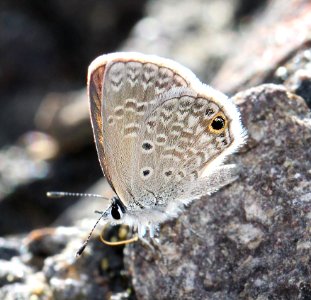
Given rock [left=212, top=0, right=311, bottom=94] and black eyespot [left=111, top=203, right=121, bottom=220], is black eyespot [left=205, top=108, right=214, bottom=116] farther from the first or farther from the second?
rock [left=212, top=0, right=311, bottom=94]

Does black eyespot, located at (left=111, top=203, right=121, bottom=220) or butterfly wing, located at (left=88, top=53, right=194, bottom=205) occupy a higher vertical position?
butterfly wing, located at (left=88, top=53, right=194, bottom=205)

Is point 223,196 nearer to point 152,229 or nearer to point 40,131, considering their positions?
point 152,229

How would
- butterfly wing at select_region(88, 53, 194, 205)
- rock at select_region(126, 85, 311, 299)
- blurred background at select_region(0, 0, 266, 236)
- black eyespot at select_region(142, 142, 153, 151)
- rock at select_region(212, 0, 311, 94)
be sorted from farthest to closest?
blurred background at select_region(0, 0, 266, 236), rock at select_region(212, 0, 311, 94), black eyespot at select_region(142, 142, 153, 151), butterfly wing at select_region(88, 53, 194, 205), rock at select_region(126, 85, 311, 299)

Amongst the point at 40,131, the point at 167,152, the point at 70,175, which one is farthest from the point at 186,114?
the point at 40,131

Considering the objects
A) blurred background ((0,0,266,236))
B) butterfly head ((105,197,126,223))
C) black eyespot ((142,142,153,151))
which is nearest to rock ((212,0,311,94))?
blurred background ((0,0,266,236))

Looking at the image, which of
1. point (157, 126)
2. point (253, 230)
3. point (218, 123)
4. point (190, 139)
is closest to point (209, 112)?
point (218, 123)

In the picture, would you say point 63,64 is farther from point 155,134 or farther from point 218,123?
point 218,123

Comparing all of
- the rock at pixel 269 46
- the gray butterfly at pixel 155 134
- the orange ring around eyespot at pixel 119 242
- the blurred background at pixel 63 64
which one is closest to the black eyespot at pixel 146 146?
the gray butterfly at pixel 155 134
